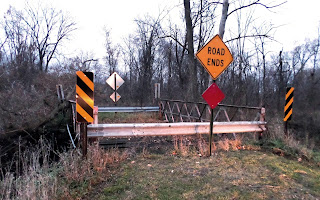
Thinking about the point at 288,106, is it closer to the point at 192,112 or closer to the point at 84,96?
the point at 192,112

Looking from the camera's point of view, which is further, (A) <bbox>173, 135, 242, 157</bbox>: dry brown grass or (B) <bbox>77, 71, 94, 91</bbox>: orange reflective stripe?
(A) <bbox>173, 135, 242, 157</bbox>: dry brown grass

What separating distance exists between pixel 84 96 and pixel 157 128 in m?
2.18

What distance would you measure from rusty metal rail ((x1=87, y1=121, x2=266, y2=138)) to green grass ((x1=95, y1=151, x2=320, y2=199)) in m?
0.77

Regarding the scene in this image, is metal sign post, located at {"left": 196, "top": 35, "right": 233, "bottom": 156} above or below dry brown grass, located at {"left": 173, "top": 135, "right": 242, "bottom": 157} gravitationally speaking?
above

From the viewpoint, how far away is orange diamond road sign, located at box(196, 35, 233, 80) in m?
4.95

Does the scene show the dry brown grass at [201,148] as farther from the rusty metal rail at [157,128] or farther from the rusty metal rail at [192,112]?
the rusty metal rail at [192,112]

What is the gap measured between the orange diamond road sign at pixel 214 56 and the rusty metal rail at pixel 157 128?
1689mm

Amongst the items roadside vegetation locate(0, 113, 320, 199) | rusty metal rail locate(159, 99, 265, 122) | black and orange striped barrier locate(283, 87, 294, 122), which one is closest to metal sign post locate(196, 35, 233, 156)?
roadside vegetation locate(0, 113, 320, 199)

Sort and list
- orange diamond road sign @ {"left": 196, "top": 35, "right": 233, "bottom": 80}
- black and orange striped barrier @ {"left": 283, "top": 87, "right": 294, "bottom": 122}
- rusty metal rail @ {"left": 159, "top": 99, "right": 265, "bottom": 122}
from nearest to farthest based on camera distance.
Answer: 1. orange diamond road sign @ {"left": 196, "top": 35, "right": 233, "bottom": 80}
2. black and orange striped barrier @ {"left": 283, "top": 87, "right": 294, "bottom": 122}
3. rusty metal rail @ {"left": 159, "top": 99, "right": 265, "bottom": 122}

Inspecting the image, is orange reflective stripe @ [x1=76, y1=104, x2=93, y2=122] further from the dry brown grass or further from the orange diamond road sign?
the orange diamond road sign

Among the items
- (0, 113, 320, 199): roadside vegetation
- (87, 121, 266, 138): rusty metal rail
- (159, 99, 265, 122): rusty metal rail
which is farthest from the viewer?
(159, 99, 265, 122): rusty metal rail

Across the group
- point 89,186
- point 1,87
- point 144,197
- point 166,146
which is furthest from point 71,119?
point 1,87

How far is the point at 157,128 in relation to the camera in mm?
5766

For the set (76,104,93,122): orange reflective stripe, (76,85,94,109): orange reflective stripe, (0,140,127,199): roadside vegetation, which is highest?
(76,85,94,109): orange reflective stripe
